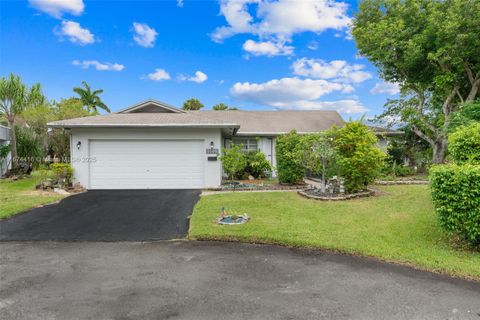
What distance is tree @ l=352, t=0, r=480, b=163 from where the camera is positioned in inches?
548

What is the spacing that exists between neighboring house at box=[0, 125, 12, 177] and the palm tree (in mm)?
15941

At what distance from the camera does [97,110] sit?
34469 mm

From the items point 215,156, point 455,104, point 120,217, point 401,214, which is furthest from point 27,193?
point 455,104

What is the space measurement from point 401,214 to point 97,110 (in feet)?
116

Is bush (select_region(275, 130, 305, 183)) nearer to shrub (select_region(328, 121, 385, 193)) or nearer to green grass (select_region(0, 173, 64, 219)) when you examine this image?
shrub (select_region(328, 121, 385, 193))

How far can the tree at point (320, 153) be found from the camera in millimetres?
9906

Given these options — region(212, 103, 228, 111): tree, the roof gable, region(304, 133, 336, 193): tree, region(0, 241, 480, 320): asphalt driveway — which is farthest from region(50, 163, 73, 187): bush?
region(212, 103, 228, 111): tree

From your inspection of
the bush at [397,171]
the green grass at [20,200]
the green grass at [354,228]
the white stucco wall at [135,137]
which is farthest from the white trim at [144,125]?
the bush at [397,171]

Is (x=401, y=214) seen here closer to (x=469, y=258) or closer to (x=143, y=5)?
(x=469, y=258)

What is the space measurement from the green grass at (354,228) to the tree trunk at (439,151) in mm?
8340

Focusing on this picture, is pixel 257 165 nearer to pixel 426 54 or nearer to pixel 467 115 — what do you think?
pixel 467 115

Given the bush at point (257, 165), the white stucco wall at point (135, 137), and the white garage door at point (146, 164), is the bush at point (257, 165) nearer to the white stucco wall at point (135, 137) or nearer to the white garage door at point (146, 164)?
the white stucco wall at point (135, 137)

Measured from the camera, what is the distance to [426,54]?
1562 cm

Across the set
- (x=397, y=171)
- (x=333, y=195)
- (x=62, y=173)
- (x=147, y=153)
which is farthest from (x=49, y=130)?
(x=397, y=171)
